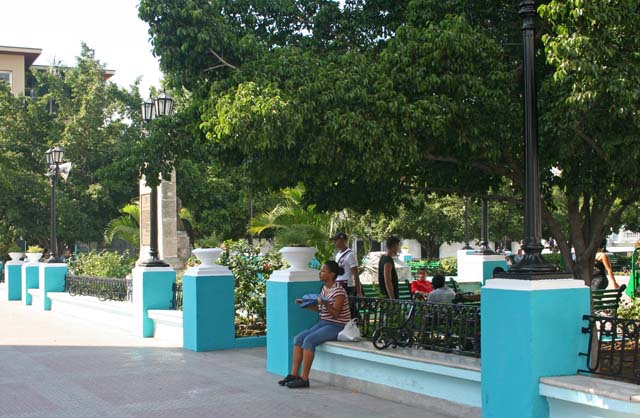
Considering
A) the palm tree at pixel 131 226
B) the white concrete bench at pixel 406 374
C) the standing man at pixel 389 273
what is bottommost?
the white concrete bench at pixel 406 374

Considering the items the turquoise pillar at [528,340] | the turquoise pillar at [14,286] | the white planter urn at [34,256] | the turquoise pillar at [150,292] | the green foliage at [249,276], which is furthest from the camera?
the white planter urn at [34,256]

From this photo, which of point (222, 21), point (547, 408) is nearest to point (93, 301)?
point (222, 21)

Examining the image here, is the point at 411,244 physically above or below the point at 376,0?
below

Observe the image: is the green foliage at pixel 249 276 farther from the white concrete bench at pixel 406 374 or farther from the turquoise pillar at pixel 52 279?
the turquoise pillar at pixel 52 279

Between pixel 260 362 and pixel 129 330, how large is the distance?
5.32 metres

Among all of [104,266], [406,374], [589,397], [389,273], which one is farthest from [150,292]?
[589,397]

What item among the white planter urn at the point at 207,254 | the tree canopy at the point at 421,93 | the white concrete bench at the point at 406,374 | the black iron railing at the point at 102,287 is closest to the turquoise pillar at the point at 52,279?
the black iron railing at the point at 102,287

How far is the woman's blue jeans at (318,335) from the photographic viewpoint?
902 centimetres

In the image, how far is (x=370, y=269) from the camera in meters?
19.8

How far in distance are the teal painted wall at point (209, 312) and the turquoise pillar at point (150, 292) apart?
216 centimetres

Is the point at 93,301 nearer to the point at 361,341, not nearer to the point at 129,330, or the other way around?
the point at 129,330

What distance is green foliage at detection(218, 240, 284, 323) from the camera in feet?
44.3

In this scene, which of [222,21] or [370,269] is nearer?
[222,21]

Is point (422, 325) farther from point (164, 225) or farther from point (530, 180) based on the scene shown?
point (164, 225)
